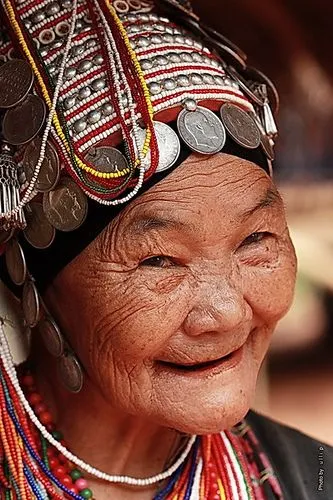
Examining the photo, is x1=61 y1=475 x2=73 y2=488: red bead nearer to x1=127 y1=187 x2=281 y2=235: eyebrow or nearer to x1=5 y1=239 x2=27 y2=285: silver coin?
x1=5 y1=239 x2=27 y2=285: silver coin

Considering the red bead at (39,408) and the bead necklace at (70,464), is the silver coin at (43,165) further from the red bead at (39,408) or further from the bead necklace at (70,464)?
the red bead at (39,408)

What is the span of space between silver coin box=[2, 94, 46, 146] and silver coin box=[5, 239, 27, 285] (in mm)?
162

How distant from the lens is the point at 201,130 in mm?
1233

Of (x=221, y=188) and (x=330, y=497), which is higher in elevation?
(x=221, y=188)

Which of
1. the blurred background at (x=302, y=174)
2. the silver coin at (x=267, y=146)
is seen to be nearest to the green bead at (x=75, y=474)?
the silver coin at (x=267, y=146)

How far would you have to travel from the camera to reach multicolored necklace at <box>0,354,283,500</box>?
4.37ft

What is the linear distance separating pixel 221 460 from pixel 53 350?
0.35m

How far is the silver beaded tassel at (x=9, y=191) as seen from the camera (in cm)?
124

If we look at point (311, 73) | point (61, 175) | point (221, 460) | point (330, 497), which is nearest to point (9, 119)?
point (61, 175)

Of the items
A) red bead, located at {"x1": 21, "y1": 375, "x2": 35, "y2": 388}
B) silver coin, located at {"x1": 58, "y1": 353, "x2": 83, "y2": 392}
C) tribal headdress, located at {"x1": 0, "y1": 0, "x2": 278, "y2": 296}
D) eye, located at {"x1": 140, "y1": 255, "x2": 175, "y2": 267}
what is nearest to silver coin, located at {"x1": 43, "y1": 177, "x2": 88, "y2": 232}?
tribal headdress, located at {"x1": 0, "y1": 0, "x2": 278, "y2": 296}

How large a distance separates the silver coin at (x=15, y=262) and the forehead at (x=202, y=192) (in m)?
0.18

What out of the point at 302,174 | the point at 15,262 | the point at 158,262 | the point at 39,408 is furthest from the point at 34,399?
the point at 302,174

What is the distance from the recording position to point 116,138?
48.3 inches

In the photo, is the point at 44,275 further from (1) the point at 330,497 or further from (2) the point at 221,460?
(1) the point at 330,497
